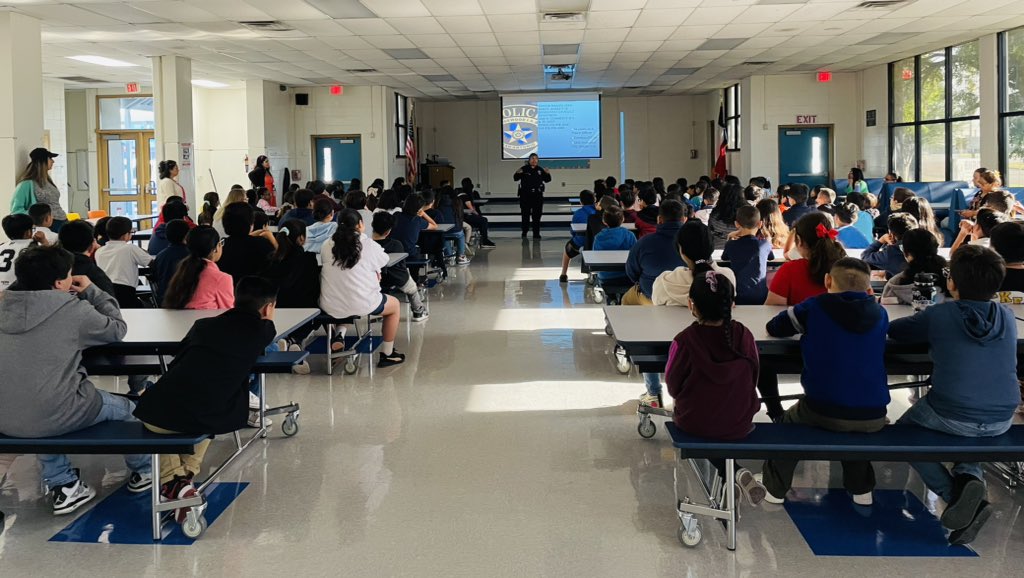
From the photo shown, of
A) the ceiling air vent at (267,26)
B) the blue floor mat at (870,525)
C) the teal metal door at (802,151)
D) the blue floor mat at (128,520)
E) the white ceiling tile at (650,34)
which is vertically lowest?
the blue floor mat at (870,525)

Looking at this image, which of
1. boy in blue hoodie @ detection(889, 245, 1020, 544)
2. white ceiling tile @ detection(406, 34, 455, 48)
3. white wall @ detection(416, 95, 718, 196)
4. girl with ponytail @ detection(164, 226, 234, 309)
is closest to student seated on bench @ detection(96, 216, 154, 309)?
girl with ponytail @ detection(164, 226, 234, 309)

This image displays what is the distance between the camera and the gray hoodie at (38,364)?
3.24 metres

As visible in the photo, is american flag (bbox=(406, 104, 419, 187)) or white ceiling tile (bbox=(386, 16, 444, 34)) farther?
american flag (bbox=(406, 104, 419, 187))

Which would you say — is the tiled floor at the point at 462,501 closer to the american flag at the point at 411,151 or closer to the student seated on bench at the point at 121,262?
the student seated on bench at the point at 121,262

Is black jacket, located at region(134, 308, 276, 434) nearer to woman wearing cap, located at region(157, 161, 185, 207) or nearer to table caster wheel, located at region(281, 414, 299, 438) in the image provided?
table caster wheel, located at region(281, 414, 299, 438)

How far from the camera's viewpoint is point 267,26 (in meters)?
9.91

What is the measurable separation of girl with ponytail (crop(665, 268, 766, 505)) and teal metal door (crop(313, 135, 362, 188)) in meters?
15.2

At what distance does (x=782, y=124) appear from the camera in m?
16.5

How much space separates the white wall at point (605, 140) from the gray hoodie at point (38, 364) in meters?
19.2

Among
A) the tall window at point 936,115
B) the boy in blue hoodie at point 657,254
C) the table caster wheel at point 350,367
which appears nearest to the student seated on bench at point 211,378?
the table caster wheel at point 350,367

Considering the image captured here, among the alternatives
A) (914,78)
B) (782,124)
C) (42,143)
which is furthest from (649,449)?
(782,124)

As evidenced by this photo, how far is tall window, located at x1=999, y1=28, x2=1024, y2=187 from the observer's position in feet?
36.2

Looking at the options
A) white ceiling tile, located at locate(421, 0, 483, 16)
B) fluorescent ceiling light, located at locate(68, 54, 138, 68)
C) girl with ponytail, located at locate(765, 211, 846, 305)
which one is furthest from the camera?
fluorescent ceiling light, located at locate(68, 54, 138, 68)

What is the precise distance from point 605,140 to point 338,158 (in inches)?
297
